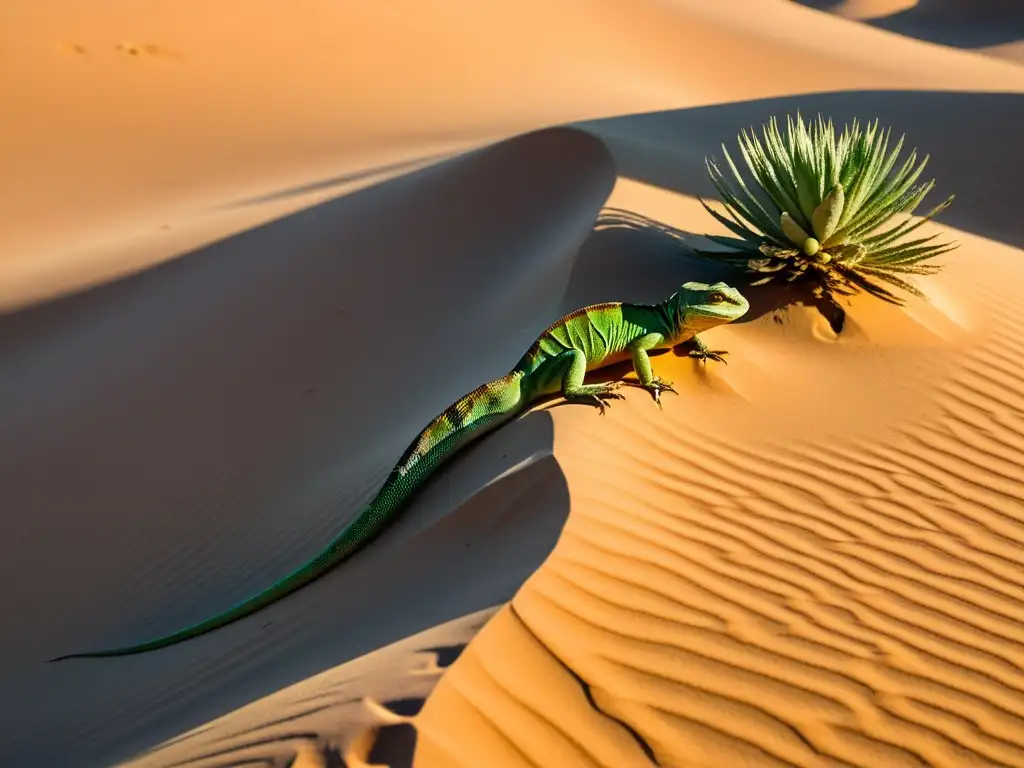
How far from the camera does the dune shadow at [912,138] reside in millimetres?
8016

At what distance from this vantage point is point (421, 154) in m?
10.5

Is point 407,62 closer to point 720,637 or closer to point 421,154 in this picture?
point 421,154

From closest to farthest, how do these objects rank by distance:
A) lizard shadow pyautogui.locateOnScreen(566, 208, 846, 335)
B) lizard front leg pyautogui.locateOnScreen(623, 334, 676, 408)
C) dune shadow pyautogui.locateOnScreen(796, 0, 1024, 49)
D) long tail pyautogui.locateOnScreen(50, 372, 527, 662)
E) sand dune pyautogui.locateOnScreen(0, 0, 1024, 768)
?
sand dune pyautogui.locateOnScreen(0, 0, 1024, 768), long tail pyautogui.locateOnScreen(50, 372, 527, 662), lizard front leg pyautogui.locateOnScreen(623, 334, 676, 408), lizard shadow pyautogui.locateOnScreen(566, 208, 846, 335), dune shadow pyautogui.locateOnScreen(796, 0, 1024, 49)

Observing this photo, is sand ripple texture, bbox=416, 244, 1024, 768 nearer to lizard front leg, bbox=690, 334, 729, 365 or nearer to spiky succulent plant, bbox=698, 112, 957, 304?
lizard front leg, bbox=690, 334, 729, 365

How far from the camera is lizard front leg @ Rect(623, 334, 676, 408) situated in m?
4.66

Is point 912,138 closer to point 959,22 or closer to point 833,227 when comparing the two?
point 833,227

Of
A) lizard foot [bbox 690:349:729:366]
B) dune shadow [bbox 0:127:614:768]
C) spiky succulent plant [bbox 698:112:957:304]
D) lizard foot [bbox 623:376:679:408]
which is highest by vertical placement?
spiky succulent plant [bbox 698:112:957:304]

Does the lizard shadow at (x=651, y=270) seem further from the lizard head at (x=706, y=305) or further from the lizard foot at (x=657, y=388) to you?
the lizard foot at (x=657, y=388)

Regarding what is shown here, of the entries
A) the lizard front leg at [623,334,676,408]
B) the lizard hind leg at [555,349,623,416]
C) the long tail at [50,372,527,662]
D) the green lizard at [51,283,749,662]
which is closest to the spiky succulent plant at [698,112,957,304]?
the green lizard at [51,283,749,662]

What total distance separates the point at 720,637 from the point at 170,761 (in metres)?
2.09

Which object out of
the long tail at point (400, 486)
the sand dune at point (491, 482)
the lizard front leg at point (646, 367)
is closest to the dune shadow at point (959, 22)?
the sand dune at point (491, 482)

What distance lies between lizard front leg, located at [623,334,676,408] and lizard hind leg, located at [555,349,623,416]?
184mm

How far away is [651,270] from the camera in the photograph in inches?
239

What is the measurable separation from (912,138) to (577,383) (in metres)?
9.13
